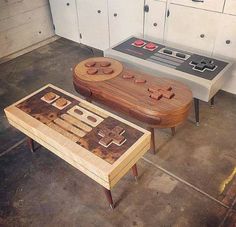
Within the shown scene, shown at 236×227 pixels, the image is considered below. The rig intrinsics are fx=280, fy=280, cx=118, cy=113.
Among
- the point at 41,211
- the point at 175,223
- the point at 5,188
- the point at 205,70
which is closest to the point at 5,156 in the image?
the point at 5,188

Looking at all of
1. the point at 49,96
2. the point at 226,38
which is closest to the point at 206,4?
the point at 226,38

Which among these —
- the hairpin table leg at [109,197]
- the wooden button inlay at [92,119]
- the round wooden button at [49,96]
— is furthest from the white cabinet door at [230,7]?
the hairpin table leg at [109,197]

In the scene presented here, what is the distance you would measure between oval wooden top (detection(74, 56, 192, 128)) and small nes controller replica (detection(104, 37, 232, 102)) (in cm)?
15

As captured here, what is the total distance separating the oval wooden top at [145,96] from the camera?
1839mm

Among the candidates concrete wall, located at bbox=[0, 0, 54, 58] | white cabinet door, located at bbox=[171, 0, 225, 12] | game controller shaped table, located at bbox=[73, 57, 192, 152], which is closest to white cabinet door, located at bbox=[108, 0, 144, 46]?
white cabinet door, located at bbox=[171, 0, 225, 12]

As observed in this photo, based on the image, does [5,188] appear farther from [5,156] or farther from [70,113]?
[70,113]

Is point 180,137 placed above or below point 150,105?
below

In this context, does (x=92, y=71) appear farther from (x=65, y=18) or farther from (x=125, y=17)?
(x=65, y=18)

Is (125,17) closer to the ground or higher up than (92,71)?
higher up

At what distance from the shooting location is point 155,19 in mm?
2650

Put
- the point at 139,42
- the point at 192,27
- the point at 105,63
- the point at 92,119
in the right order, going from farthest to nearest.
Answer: the point at 139,42 < the point at 192,27 < the point at 105,63 < the point at 92,119

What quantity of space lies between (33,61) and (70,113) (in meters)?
1.74

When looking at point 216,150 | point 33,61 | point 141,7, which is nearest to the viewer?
point 216,150

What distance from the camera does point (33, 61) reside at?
3.37 metres
